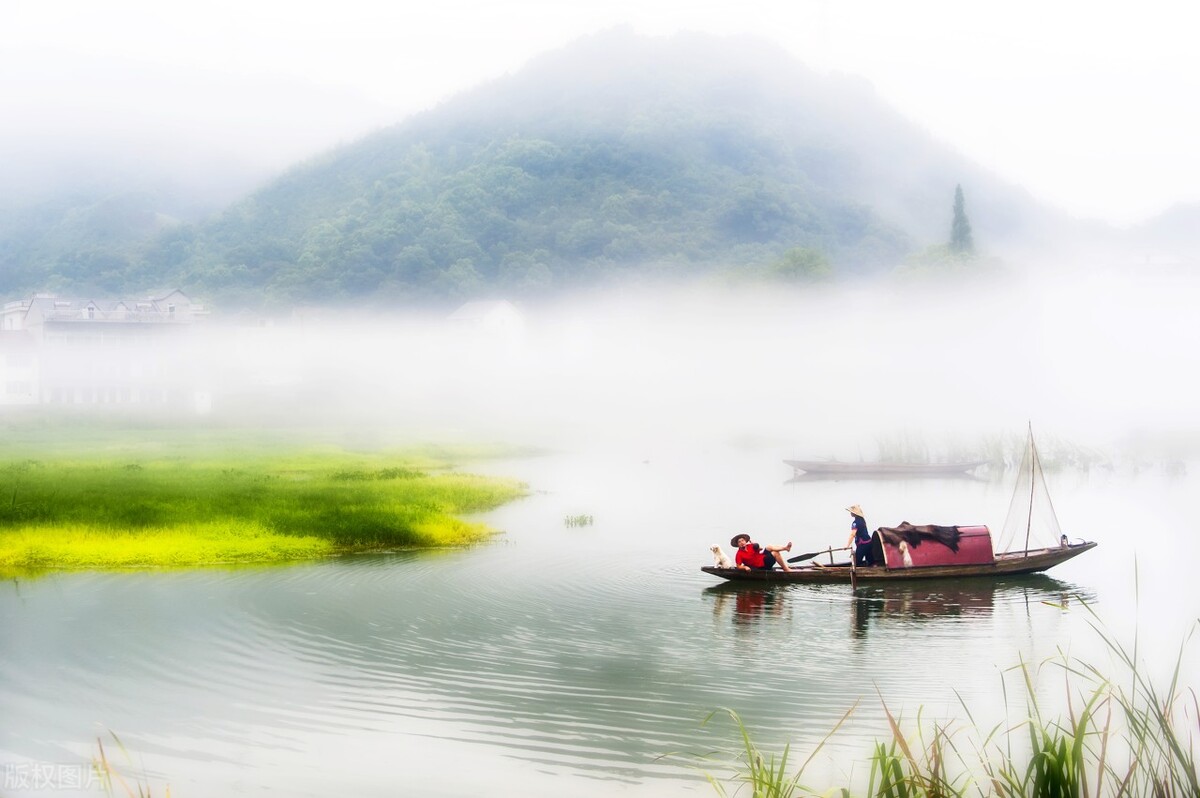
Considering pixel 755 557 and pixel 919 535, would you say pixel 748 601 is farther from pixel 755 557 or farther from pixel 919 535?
pixel 919 535

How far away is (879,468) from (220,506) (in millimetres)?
10044

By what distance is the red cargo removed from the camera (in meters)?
10.7

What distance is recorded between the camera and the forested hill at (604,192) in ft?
59.9

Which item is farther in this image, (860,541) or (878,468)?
(878,468)

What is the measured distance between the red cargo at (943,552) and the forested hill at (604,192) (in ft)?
24.8

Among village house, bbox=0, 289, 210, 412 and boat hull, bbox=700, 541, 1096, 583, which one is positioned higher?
village house, bbox=0, 289, 210, 412

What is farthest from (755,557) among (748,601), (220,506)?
(220,506)

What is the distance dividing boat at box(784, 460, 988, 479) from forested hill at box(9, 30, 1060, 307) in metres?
3.16

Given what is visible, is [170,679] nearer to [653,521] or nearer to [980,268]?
[653,521]

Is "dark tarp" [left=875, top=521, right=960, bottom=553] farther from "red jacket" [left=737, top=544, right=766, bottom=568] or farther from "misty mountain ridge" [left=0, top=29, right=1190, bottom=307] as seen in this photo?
"misty mountain ridge" [left=0, top=29, right=1190, bottom=307]

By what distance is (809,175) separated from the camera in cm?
2005

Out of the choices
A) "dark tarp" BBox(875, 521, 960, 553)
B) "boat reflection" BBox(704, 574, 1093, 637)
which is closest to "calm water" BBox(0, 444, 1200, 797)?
"boat reflection" BBox(704, 574, 1093, 637)

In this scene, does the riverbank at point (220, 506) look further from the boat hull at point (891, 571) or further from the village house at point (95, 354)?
the boat hull at point (891, 571)

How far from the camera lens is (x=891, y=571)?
10.7 meters
